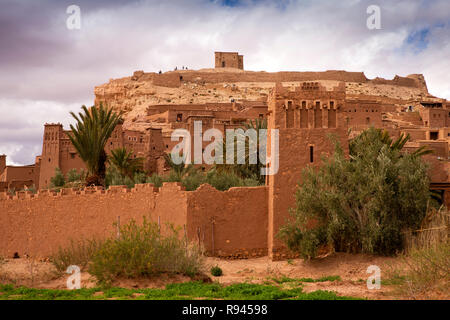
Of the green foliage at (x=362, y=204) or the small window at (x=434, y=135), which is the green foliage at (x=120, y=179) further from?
the small window at (x=434, y=135)

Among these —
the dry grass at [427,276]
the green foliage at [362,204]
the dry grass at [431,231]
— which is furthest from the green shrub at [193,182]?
the dry grass at [427,276]

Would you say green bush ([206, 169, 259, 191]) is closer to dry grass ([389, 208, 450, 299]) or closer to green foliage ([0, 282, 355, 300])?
green foliage ([0, 282, 355, 300])

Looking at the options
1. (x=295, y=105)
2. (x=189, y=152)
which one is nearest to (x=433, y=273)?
(x=295, y=105)

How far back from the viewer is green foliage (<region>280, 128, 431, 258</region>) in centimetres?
1487

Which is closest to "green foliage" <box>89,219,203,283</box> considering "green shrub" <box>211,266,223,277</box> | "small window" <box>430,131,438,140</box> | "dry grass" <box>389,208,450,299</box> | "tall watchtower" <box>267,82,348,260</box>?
"green shrub" <box>211,266,223,277</box>

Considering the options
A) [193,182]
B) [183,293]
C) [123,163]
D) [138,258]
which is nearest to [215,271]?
[138,258]

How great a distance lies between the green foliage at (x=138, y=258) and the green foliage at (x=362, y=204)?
425 cm

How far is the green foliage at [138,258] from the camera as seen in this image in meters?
11.9

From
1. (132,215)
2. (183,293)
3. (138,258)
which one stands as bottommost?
(183,293)

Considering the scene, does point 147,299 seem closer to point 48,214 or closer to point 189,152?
point 48,214

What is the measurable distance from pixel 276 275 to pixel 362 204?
3.12 m

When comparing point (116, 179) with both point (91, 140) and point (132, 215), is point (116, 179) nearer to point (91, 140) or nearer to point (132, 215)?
point (91, 140)

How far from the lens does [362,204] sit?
1523 centimetres
